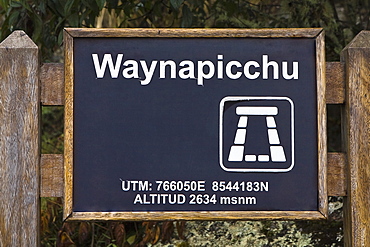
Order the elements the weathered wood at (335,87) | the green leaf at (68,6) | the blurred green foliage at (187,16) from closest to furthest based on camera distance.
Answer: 1. the weathered wood at (335,87)
2. the green leaf at (68,6)
3. the blurred green foliage at (187,16)

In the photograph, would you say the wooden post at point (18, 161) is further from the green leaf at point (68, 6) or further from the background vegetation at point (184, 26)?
the background vegetation at point (184, 26)

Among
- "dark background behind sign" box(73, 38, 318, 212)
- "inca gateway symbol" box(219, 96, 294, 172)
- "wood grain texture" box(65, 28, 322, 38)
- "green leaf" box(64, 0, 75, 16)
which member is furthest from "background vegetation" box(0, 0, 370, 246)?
"inca gateway symbol" box(219, 96, 294, 172)

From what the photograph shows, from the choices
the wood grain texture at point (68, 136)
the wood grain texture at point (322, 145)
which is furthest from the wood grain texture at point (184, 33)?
the wood grain texture at point (322, 145)

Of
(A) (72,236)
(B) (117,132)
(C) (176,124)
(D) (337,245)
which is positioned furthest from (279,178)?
(A) (72,236)

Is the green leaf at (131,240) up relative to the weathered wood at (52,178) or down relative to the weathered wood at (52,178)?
down

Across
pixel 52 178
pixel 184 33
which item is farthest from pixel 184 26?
pixel 52 178

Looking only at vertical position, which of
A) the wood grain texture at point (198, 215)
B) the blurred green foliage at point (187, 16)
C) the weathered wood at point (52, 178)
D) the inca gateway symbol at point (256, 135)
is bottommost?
the wood grain texture at point (198, 215)

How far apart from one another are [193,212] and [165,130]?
38 cm

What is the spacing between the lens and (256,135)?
267 cm

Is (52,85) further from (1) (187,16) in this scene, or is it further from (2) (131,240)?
(2) (131,240)

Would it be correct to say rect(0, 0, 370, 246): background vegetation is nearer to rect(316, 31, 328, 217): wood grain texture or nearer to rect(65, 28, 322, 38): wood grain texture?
rect(65, 28, 322, 38): wood grain texture

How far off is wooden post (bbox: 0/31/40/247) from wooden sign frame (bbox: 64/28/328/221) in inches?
5.8

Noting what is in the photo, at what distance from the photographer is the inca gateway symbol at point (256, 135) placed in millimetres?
2664

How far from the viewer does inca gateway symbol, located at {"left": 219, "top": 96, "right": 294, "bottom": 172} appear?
266 cm
